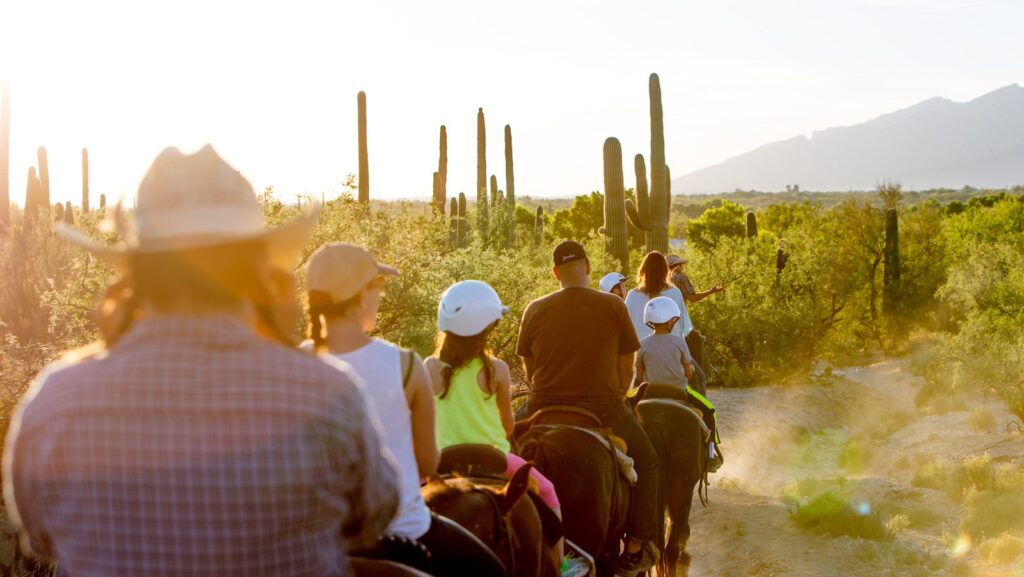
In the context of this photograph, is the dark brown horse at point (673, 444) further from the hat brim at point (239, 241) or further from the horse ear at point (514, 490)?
the hat brim at point (239, 241)

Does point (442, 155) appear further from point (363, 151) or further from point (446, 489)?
point (446, 489)

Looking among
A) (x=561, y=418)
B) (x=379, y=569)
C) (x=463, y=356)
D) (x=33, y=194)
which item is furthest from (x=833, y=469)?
(x=33, y=194)

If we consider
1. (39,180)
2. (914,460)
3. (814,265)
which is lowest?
(914,460)

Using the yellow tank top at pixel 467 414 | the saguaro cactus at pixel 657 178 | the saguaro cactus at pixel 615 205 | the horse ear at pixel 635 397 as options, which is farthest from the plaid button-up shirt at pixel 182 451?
the saguaro cactus at pixel 657 178

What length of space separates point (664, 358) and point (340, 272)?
16.3 feet

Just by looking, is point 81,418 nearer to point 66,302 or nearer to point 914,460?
point 66,302

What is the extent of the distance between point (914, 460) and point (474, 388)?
52.8 ft

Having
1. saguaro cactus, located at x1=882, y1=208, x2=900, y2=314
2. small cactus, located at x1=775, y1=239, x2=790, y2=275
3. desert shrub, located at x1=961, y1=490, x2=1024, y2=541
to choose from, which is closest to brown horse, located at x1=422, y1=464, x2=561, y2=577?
desert shrub, located at x1=961, y1=490, x2=1024, y2=541

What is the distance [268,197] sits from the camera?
1481 centimetres

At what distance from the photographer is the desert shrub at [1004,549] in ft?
35.3

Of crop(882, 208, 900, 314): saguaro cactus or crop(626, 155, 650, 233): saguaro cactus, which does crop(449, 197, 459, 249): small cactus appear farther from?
crop(882, 208, 900, 314): saguaro cactus

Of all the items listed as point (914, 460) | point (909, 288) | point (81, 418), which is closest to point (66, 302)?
point (81, 418)

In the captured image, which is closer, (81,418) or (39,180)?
(81,418)

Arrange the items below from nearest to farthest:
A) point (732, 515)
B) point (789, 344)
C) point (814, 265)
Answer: point (732, 515), point (789, 344), point (814, 265)
